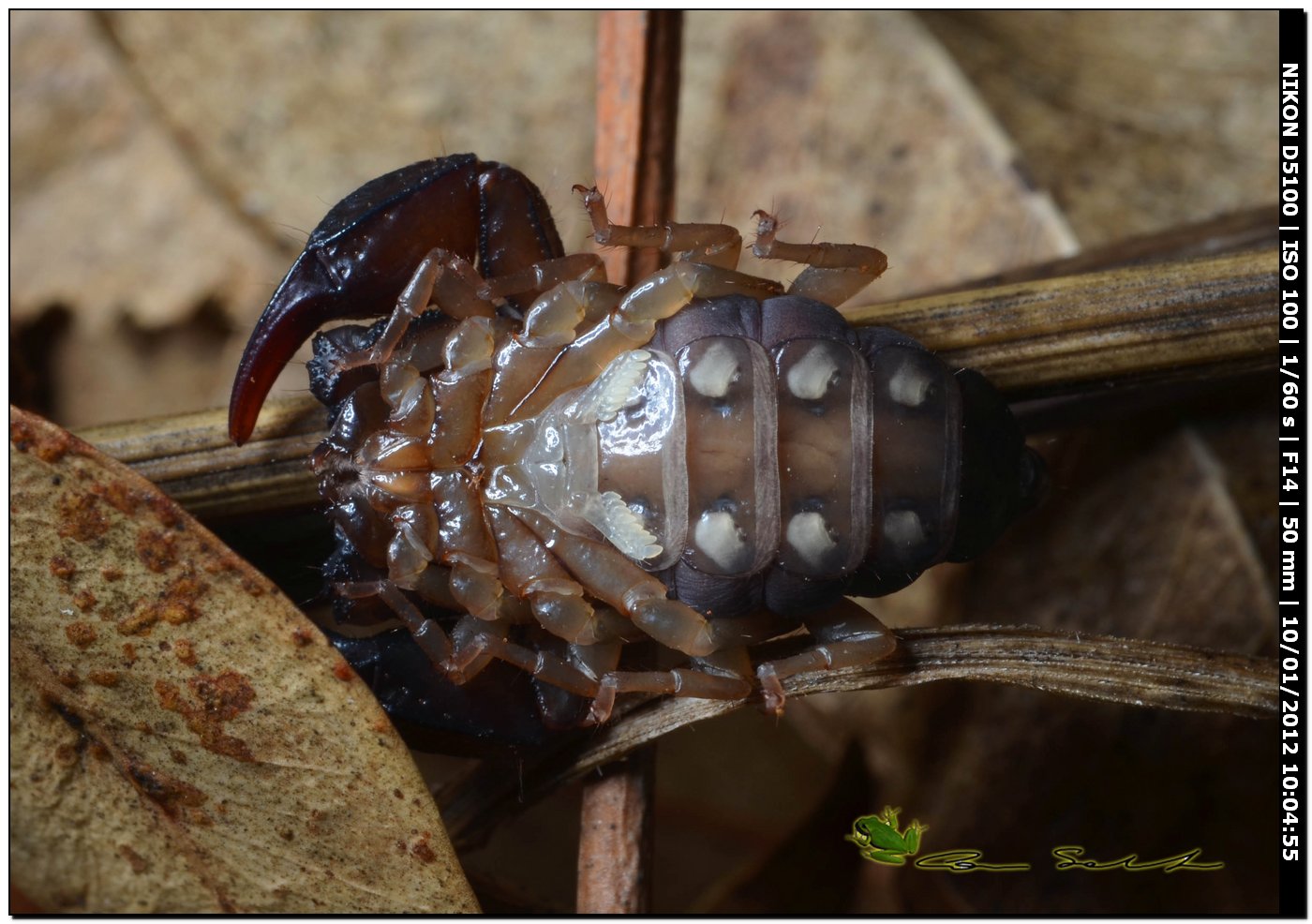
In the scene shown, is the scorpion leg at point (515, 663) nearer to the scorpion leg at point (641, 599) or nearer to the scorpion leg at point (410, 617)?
the scorpion leg at point (410, 617)

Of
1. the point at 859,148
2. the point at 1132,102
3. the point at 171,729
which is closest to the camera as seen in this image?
the point at 171,729

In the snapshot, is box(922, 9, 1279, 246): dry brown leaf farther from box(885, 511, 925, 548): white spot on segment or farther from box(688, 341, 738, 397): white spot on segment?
box(688, 341, 738, 397): white spot on segment

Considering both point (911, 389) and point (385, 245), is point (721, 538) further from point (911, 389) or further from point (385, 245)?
point (385, 245)

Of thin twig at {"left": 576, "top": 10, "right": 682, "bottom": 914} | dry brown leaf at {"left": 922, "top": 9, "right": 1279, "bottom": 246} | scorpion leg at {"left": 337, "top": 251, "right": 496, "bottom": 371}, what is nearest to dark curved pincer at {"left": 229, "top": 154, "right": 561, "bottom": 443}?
scorpion leg at {"left": 337, "top": 251, "right": 496, "bottom": 371}

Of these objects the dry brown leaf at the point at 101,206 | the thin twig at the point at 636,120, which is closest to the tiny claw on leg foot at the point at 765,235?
the thin twig at the point at 636,120

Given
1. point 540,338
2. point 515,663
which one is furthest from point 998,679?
point 540,338
